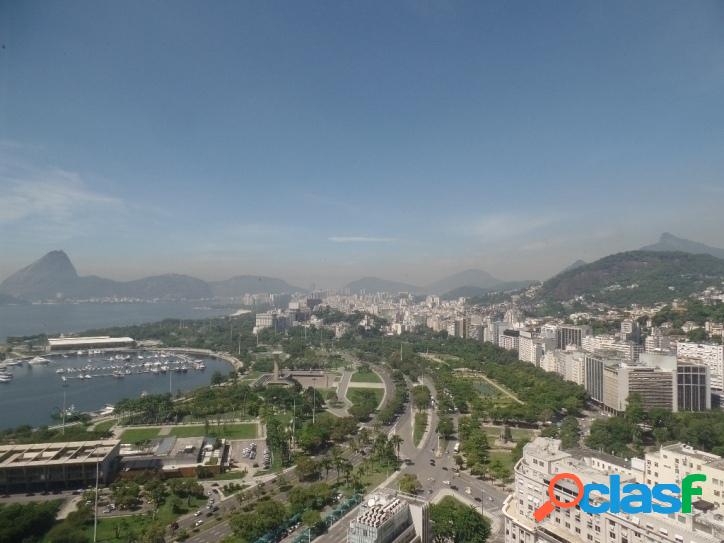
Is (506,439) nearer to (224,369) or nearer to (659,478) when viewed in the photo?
(659,478)

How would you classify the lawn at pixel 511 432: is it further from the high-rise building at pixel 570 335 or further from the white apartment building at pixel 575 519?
the high-rise building at pixel 570 335

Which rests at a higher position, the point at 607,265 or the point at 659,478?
the point at 607,265

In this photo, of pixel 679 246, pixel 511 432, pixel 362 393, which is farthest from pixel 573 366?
pixel 679 246

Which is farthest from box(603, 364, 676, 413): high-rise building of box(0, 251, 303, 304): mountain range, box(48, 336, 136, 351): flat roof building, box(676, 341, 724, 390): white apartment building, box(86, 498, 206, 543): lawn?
box(0, 251, 303, 304): mountain range

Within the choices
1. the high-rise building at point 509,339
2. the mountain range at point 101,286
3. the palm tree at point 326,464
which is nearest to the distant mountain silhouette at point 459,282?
the mountain range at point 101,286

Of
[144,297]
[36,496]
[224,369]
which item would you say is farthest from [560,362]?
[144,297]

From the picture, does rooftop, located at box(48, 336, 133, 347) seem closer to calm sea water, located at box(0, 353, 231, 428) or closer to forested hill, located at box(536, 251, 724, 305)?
calm sea water, located at box(0, 353, 231, 428)

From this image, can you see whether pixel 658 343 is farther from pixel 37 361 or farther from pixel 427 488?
pixel 37 361
